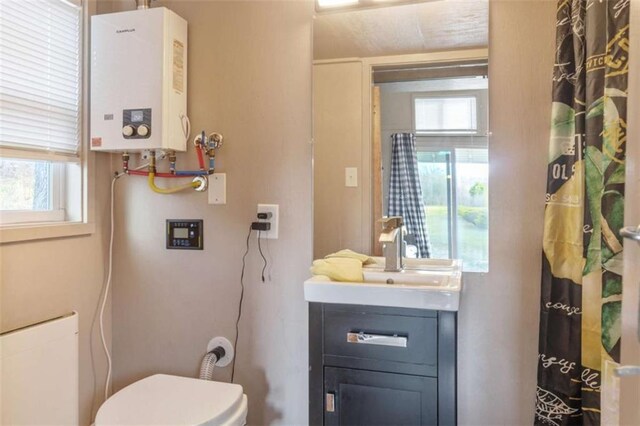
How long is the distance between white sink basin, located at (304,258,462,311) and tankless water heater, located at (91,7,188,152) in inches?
33.1

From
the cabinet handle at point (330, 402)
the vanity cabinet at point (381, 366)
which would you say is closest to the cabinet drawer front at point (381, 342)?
the vanity cabinet at point (381, 366)

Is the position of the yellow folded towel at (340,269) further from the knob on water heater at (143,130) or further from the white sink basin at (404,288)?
the knob on water heater at (143,130)

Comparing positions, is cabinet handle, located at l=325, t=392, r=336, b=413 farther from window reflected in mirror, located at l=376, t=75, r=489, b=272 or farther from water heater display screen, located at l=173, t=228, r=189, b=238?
water heater display screen, located at l=173, t=228, r=189, b=238

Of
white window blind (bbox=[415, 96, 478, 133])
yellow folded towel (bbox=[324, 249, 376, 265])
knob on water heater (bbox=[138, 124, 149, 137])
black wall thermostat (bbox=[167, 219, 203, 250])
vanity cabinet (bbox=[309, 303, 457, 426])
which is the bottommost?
vanity cabinet (bbox=[309, 303, 457, 426])

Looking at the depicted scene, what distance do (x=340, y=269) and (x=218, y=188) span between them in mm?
633

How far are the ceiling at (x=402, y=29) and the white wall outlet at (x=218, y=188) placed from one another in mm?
617

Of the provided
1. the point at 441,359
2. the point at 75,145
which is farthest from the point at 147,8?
the point at 441,359

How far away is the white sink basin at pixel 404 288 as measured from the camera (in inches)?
47.9

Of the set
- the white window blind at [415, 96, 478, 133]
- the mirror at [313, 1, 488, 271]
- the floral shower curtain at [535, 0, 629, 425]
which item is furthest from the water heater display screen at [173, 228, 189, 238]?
the floral shower curtain at [535, 0, 629, 425]

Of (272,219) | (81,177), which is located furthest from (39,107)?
(272,219)

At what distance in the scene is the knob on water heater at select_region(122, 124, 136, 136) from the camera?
157 cm

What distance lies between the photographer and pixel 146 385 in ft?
4.64

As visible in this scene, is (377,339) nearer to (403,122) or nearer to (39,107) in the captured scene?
(403,122)

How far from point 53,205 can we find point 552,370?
75.8 inches
